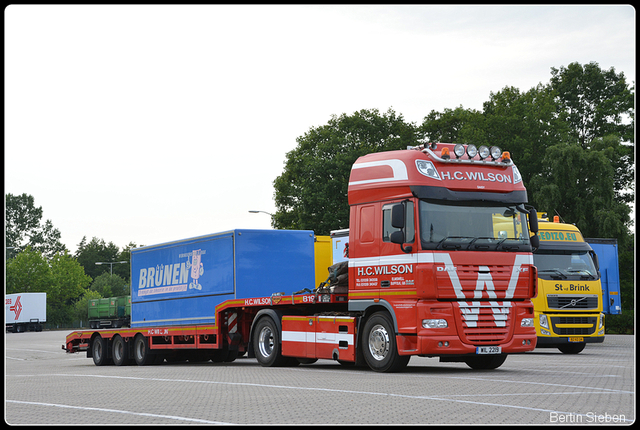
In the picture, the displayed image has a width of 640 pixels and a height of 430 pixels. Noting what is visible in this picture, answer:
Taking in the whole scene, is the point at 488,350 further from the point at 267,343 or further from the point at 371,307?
the point at 267,343

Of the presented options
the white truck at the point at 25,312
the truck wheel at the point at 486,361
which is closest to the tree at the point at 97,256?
the white truck at the point at 25,312

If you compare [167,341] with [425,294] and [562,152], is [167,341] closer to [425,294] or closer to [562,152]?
[425,294]

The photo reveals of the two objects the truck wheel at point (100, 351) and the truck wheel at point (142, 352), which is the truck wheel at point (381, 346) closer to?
the truck wheel at point (142, 352)

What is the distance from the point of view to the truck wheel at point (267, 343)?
16562 mm

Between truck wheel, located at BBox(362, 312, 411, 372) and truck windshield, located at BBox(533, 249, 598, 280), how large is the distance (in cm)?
706

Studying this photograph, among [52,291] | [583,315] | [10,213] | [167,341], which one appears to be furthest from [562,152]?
[10,213]

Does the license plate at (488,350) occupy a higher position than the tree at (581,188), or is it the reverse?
the tree at (581,188)

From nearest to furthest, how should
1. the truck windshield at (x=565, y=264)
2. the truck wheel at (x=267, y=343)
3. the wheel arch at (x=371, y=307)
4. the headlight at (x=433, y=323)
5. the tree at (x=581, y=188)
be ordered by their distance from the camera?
the headlight at (x=433, y=323) → the wheel arch at (x=371, y=307) → the truck wheel at (x=267, y=343) → the truck windshield at (x=565, y=264) → the tree at (x=581, y=188)

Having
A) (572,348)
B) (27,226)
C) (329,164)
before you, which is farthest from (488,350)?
(27,226)

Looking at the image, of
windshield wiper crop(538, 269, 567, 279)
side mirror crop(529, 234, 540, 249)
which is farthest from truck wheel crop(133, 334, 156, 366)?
side mirror crop(529, 234, 540, 249)

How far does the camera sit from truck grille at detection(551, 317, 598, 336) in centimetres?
1953

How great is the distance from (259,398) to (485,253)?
5.19 m

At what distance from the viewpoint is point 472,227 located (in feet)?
45.1

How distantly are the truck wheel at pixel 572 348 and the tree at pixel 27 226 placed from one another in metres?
109
